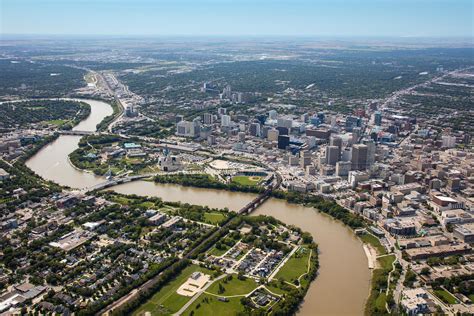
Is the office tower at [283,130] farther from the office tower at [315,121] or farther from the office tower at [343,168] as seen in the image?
the office tower at [343,168]

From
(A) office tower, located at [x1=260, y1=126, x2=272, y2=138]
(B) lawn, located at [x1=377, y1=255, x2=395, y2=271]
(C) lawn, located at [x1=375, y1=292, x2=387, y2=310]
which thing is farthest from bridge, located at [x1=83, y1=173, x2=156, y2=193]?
(C) lawn, located at [x1=375, y1=292, x2=387, y2=310]

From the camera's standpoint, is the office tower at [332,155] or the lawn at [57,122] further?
the lawn at [57,122]

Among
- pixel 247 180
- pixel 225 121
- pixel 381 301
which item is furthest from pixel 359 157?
pixel 225 121

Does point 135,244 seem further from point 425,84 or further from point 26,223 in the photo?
point 425,84

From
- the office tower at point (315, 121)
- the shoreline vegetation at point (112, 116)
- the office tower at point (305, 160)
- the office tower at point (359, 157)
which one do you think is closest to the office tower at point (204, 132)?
the shoreline vegetation at point (112, 116)

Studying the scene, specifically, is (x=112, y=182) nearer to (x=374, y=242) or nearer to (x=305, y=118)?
(x=374, y=242)

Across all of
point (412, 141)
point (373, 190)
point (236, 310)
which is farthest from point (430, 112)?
point (236, 310)
